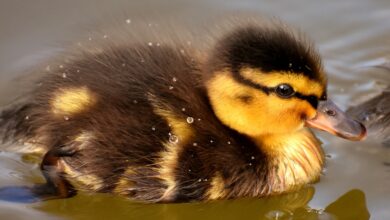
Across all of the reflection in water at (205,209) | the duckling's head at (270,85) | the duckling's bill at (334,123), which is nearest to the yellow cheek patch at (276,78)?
the duckling's head at (270,85)

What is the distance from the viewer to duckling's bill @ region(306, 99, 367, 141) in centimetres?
296

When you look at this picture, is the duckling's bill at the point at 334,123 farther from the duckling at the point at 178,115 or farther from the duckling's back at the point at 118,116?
the duckling's back at the point at 118,116

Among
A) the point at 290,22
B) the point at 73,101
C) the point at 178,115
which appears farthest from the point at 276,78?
the point at 290,22

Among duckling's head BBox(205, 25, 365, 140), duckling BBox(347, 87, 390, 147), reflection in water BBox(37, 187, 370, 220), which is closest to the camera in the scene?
duckling's head BBox(205, 25, 365, 140)

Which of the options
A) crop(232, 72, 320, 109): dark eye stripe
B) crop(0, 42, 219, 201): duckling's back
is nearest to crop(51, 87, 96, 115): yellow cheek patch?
crop(0, 42, 219, 201): duckling's back

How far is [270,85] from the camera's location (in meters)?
2.81

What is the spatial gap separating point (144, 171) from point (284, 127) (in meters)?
0.45

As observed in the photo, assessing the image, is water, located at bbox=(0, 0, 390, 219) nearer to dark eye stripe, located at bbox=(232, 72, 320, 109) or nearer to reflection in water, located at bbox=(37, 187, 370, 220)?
reflection in water, located at bbox=(37, 187, 370, 220)

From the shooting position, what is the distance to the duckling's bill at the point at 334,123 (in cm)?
296

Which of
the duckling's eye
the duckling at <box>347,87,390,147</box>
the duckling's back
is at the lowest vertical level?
the duckling at <box>347,87,390,147</box>

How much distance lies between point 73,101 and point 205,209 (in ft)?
1.69

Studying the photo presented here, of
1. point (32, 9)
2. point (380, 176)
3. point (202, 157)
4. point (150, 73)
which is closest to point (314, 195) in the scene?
point (380, 176)

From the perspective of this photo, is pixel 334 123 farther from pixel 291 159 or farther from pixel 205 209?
pixel 205 209

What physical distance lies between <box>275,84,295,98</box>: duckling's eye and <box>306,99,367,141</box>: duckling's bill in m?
0.15
